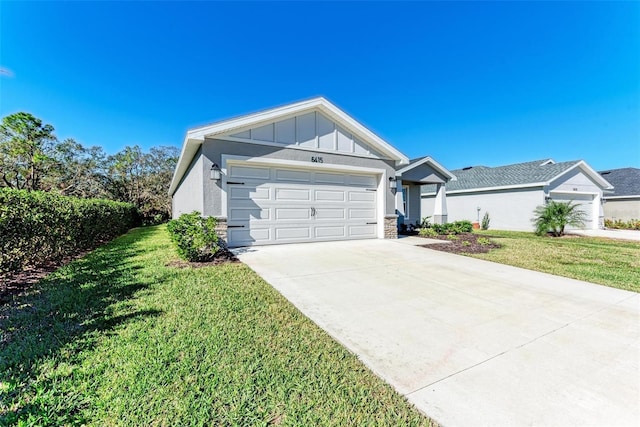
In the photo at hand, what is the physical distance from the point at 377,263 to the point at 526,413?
14.4 feet

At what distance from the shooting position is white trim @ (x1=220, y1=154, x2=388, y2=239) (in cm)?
749

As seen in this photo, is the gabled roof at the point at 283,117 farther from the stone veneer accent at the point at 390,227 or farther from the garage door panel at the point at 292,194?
the stone veneer accent at the point at 390,227

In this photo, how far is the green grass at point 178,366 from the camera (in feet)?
5.77

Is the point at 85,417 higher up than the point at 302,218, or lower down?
lower down

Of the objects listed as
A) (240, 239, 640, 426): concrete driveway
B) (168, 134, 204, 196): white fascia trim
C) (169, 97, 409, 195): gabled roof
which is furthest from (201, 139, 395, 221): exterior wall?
(240, 239, 640, 426): concrete driveway

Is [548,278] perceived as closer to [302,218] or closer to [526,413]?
[526,413]

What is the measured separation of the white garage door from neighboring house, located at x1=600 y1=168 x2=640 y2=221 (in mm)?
22652

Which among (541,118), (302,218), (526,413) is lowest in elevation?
(526,413)

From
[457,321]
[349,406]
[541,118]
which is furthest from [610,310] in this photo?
[541,118]

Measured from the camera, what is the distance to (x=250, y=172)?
7.99 metres

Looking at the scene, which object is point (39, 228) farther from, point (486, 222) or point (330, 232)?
point (486, 222)

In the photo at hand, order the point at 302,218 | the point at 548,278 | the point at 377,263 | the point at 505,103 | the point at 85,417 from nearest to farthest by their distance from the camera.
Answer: the point at 85,417
the point at 548,278
the point at 377,263
the point at 302,218
the point at 505,103

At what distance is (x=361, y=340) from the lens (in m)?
2.78

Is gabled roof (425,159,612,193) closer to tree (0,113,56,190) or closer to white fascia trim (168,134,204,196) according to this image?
white fascia trim (168,134,204,196)
